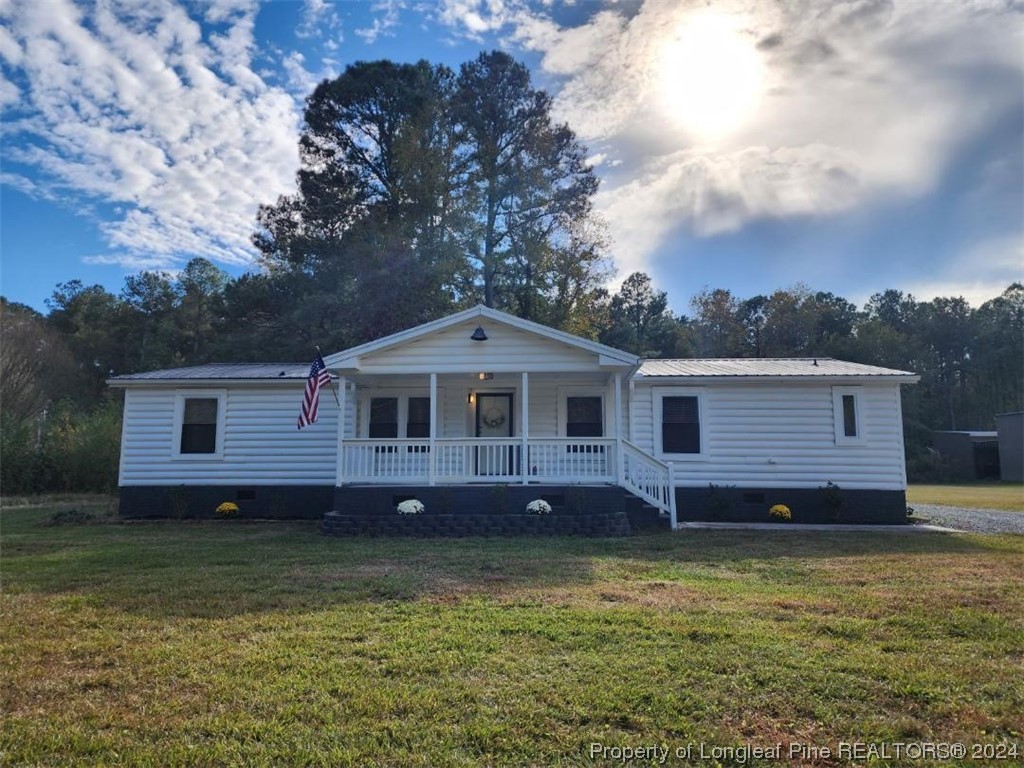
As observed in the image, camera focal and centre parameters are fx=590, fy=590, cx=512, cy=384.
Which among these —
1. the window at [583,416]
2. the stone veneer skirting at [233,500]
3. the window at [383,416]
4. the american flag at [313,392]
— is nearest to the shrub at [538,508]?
the window at [583,416]

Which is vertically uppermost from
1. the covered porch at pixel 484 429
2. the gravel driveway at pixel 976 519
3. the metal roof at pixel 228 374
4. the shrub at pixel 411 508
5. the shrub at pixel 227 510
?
the metal roof at pixel 228 374

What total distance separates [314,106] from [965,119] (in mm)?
24394

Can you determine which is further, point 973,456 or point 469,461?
point 973,456

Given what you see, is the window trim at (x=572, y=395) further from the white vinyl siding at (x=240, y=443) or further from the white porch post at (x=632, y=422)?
the white vinyl siding at (x=240, y=443)

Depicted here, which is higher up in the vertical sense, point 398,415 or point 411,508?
point 398,415

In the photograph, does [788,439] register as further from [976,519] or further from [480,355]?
[480,355]

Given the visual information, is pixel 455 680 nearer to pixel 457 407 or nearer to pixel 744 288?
pixel 457 407

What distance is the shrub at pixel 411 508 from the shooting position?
34.6 ft

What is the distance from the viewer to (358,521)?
1039 cm

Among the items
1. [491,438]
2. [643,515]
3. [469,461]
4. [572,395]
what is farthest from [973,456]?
[469,461]

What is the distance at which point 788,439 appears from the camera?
41.6ft

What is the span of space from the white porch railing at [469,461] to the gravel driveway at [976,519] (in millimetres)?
6972

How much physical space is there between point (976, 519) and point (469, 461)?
35.9 ft

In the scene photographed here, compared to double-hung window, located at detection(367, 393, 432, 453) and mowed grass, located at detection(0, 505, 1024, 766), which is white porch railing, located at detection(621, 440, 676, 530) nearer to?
mowed grass, located at detection(0, 505, 1024, 766)
